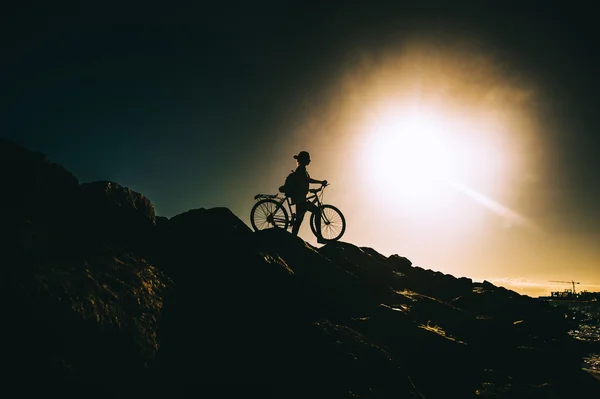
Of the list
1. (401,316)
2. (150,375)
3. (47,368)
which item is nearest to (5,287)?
(47,368)

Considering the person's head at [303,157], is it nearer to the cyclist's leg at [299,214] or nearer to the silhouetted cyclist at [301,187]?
the silhouetted cyclist at [301,187]

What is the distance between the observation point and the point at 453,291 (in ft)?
61.0

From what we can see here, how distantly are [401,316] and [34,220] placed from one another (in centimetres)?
1025

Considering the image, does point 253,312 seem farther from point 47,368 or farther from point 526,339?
point 526,339

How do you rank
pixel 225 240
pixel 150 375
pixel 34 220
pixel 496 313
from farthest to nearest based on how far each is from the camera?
pixel 496 313 < pixel 225 240 < pixel 34 220 < pixel 150 375

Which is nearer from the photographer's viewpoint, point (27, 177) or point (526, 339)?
point (27, 177)

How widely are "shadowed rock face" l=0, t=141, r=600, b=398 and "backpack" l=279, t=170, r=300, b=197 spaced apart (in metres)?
3.28

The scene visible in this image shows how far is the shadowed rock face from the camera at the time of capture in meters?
4.98

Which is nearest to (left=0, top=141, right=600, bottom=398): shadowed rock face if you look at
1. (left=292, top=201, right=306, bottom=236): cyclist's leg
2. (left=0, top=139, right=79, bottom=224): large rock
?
(left=0, top=139, right=79, bottom=224): large rock

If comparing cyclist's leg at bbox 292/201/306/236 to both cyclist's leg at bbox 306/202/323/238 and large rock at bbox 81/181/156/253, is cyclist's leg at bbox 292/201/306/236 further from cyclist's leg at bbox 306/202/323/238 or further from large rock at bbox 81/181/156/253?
large rock at bbox 81/181/156/253

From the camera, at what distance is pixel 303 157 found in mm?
15562

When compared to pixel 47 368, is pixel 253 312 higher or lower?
higher

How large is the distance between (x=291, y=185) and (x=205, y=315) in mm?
9293

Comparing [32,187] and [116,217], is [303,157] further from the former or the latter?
[32,187]
